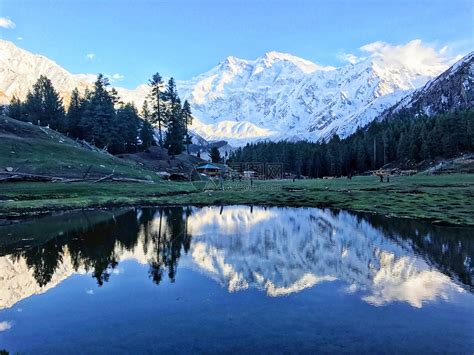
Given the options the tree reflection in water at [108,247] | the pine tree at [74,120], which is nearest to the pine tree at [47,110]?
the pine tree at [74,120]

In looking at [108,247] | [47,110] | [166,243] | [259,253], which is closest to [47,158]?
[108,247]

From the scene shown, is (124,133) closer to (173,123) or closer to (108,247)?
(173,123)

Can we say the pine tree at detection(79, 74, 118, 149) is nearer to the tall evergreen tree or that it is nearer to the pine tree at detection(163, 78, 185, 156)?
the tall evergreen tree

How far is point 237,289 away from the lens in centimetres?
1761

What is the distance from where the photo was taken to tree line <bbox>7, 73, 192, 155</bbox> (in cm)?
10928

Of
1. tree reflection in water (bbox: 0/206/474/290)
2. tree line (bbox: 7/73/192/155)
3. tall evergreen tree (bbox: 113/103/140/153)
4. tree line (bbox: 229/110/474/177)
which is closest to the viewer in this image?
tree reflection in water (bbox: 0/206/474/290)

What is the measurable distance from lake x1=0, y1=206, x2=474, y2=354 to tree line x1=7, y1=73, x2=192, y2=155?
265 feet

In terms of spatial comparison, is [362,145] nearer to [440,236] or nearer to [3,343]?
[440,236]

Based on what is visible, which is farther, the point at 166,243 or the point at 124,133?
the point at 124,133

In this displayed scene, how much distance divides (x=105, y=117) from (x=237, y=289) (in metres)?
100

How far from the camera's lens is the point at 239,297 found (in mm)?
16500

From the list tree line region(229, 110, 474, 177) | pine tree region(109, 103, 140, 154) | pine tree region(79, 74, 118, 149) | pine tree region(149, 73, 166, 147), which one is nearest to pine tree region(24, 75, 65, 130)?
pine tree region(79, 74, 118, 149)

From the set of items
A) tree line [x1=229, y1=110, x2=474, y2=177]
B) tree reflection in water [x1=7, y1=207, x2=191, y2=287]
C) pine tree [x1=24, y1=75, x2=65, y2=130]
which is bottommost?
tree reflection in water [x1=7, y1=207, x2=191, y2=287]

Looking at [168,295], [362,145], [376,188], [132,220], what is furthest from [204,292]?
[362,145]
